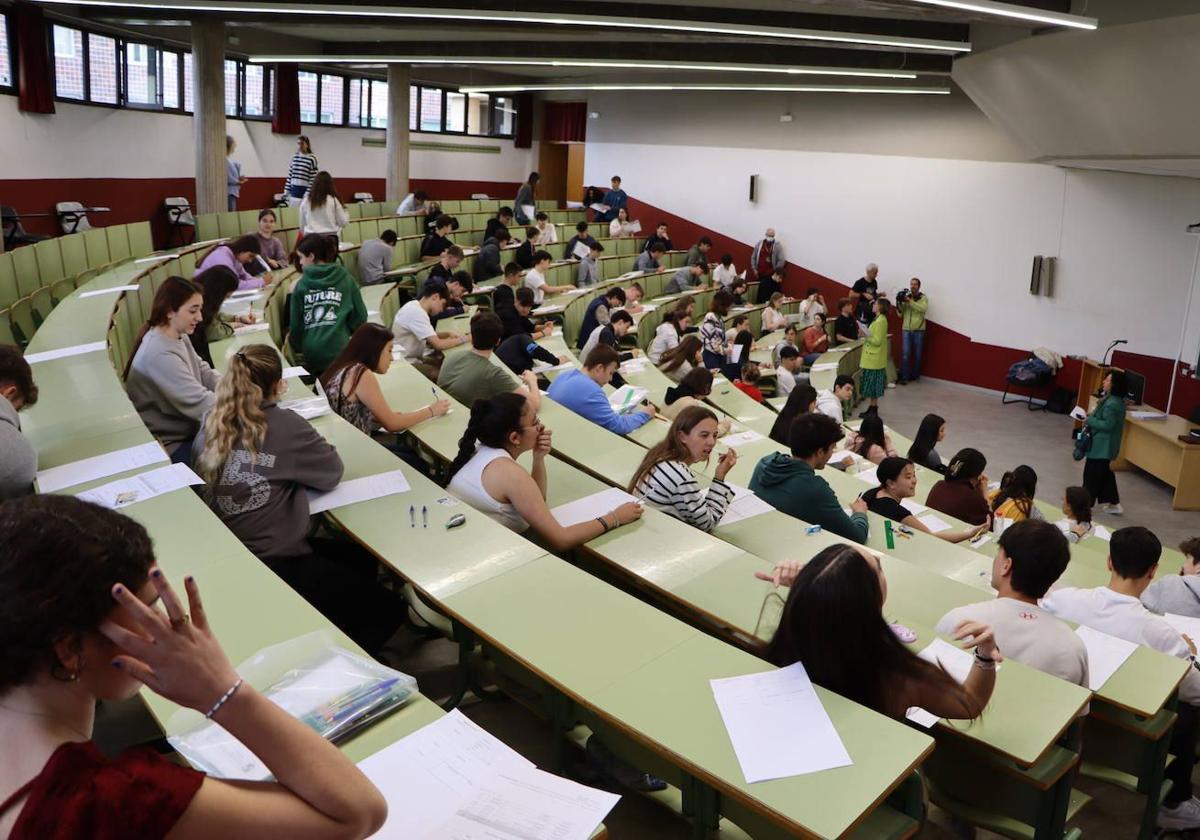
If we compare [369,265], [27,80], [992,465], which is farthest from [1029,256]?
[27,80]

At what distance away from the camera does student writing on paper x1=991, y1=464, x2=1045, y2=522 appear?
630 centimetres

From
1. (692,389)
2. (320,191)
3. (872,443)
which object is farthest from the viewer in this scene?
(320,191)

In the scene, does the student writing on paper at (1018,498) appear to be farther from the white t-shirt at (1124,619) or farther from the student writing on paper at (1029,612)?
the student writing on paper at (1029,612)

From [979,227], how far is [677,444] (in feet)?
38.6

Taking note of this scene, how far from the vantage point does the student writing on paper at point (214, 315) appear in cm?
591

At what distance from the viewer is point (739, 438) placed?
6.75 metres

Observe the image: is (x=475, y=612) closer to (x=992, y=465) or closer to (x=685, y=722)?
(x=685, y=722)

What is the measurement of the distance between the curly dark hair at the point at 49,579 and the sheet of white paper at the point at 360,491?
8.20ft

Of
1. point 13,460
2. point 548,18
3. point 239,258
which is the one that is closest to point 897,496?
point 13,460

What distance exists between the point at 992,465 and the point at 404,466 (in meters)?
8.19

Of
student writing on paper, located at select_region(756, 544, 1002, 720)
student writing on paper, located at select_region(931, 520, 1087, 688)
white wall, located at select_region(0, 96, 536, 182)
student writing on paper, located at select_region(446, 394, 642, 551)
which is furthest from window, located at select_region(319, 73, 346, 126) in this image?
student writing on paper, located at select_region(756, 544, 1002, 720)

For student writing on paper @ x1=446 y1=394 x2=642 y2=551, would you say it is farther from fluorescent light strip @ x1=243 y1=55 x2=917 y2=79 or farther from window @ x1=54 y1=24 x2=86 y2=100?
window @ x1=54 y1=24 x2=86 y2=100

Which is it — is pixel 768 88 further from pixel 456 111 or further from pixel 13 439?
pixel 13 439

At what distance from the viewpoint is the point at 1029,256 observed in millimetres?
14148
